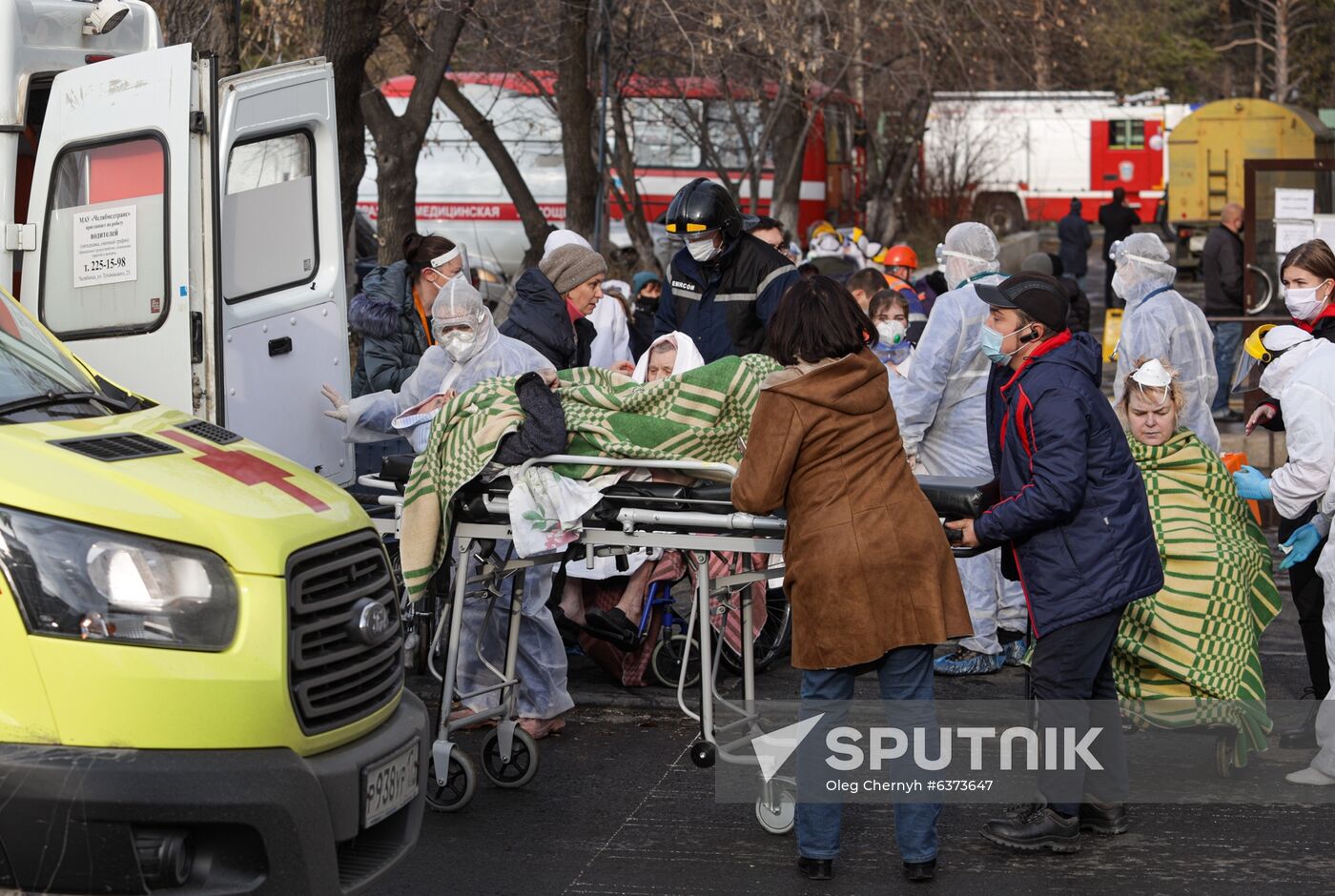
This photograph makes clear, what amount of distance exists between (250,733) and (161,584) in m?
0.40

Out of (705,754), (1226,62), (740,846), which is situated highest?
(1226,62)

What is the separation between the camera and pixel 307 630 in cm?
404

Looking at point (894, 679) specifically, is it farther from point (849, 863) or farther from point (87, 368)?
point (87, 368)

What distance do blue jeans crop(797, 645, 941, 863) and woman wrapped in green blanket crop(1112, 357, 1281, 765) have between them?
1378 mm

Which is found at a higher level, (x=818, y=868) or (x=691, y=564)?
(x=691, y=564)

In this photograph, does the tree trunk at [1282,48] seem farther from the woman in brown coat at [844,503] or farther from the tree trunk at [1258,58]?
the woman in brown coat at [844,503]

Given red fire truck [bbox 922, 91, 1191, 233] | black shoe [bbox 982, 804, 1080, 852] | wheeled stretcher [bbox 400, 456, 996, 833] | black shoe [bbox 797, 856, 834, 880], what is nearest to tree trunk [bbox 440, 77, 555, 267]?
wheeled stretcher [bbox 400, 456, 996, 833]

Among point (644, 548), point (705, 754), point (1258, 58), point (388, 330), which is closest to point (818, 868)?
point (705, 754)

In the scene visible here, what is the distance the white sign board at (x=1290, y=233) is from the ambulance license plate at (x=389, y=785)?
1176 centimetres

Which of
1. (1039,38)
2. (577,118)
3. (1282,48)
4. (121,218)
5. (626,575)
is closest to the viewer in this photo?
(121,218)

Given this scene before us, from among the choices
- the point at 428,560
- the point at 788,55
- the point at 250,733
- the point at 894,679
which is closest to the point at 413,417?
the point at 428,560

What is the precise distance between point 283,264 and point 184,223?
2.98ft

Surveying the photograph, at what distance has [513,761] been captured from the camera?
241 inches

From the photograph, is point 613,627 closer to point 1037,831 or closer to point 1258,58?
point 1037,831
